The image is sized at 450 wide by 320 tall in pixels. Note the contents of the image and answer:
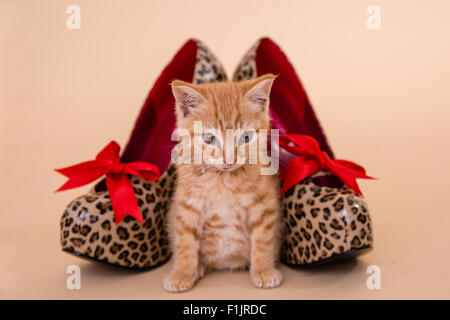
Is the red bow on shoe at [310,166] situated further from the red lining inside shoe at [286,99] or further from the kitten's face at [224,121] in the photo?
the kitten's face at [224,121]

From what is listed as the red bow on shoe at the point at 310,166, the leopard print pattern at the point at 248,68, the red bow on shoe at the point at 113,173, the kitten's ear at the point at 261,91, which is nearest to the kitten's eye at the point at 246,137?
the kitten's ear at the point at 261,91

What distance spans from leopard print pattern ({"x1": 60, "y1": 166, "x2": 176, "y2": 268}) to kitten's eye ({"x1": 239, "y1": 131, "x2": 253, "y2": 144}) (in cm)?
45

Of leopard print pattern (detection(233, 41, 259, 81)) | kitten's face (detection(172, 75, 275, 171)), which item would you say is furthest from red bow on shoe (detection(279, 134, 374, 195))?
leopard print pattern (detection(233, 41, 259, 81))

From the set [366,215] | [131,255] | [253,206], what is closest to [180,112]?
[253,206]

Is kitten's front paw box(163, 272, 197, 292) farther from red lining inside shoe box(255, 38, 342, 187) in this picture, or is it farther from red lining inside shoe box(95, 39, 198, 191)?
red lining inside shoe box(255, 38, 342, 187)

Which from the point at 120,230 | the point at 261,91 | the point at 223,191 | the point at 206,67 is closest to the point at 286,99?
the point at 206,67

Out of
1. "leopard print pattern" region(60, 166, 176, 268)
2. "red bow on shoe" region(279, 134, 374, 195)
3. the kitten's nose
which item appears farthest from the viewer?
"red bow on shoe" region(279, 134, 374, 195)

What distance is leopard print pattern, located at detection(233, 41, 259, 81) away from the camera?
196 centimetres

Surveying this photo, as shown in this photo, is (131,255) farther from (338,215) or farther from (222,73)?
(222,73)

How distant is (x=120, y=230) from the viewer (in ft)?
5.25

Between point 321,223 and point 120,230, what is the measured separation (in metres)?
0.68

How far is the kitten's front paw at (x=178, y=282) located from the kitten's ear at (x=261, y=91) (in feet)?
2.02

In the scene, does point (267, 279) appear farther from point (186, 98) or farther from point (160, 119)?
point (160, 119)

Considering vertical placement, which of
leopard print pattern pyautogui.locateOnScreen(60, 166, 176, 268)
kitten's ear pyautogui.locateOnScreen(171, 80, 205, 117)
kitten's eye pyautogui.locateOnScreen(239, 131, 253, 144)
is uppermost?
kitten's ear pyautogui.locateOnScreen(171, 80, 205, 117)
